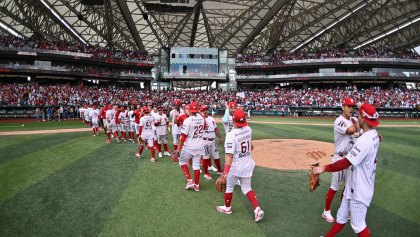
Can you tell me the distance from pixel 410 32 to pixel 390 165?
57.7 meters

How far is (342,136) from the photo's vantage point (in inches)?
221

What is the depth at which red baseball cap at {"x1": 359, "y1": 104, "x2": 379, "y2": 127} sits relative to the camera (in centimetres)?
367

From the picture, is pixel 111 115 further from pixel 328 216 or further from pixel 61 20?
pixel 61 20

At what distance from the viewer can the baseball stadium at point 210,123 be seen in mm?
5270

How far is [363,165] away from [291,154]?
7.57 m

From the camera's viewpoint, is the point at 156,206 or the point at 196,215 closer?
the point at 196,215

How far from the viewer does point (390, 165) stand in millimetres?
9469

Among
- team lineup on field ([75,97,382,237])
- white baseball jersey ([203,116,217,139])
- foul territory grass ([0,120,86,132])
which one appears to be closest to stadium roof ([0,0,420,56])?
foul territory grass ([0,120,86,132])

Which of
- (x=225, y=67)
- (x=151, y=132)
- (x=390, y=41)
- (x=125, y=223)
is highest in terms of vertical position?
(x=390, y=41)

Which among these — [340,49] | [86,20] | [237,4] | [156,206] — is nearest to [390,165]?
[156,206]

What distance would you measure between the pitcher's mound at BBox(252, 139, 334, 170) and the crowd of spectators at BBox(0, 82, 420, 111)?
1894 centimetres

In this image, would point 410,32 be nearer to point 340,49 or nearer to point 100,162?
point 340,49

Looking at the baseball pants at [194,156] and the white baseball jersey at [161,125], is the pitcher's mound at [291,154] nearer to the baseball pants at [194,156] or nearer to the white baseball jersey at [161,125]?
the baseball pants at [194,156]

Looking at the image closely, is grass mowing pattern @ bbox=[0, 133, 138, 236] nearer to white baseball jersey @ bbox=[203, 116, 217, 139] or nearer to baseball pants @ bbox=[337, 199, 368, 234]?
white baseball jersey @ bbox=[203, 116, 217, 139]
